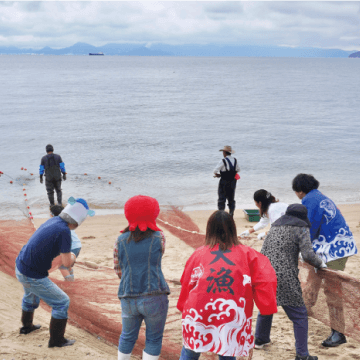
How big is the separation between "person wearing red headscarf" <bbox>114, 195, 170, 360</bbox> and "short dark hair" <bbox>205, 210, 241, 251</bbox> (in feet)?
1.43

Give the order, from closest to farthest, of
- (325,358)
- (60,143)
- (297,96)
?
(325,358)
(60,143)
(297,96)

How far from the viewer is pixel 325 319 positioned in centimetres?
390

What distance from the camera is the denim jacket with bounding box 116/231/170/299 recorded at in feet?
9.68

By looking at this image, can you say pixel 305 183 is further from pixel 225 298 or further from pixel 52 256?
pixel 52 256

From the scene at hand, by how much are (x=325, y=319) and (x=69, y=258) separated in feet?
8.09

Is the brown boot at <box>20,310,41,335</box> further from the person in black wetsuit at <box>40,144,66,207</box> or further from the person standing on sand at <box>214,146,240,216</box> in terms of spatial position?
the person in black wetsuit at <box>40,144,66,207</box>

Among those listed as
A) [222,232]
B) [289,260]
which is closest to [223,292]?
[222,232]

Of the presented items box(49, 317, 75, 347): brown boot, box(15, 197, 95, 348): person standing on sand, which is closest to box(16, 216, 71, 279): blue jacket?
box(15, 197, 95, 348): person standing on sand

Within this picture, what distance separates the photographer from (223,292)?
8.63 feet

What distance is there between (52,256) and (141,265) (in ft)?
3.41

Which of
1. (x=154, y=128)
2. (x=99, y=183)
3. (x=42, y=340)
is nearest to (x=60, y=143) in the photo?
(x=154, y=128)

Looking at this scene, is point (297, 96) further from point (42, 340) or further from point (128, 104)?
point (42, 340)

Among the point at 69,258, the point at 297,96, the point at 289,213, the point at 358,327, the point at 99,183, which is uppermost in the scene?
the point at 297,96

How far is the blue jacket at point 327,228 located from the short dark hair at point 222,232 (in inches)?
57.5
